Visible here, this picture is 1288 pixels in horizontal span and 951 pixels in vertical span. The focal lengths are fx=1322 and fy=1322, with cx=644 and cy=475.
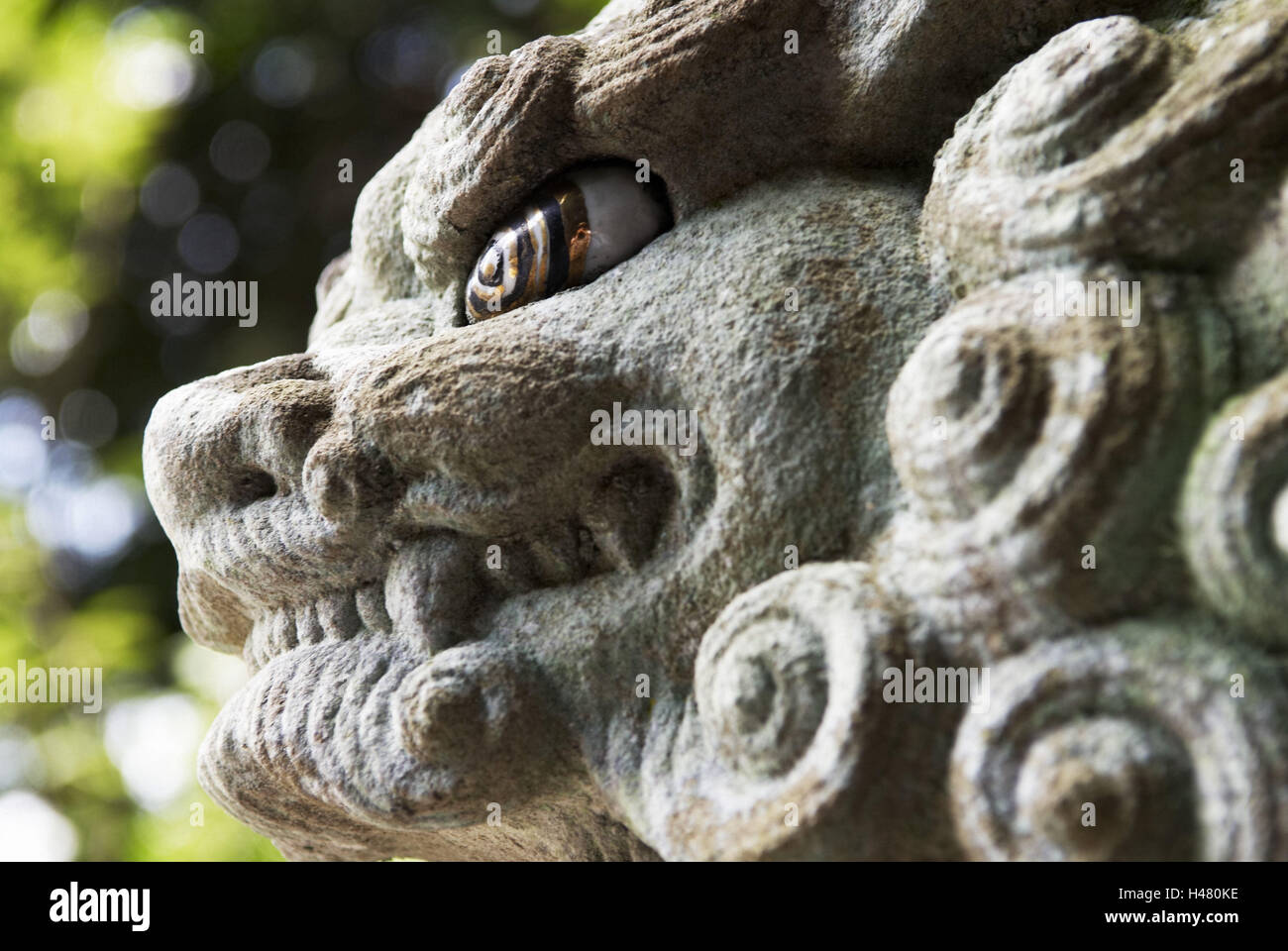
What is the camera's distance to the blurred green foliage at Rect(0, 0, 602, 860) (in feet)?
7.16

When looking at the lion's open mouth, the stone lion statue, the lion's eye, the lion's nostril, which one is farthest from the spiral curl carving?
the lion's nostril

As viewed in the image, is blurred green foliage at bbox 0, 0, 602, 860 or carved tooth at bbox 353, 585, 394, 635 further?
blurred green foliage at bbox 0, 0, 602, 860

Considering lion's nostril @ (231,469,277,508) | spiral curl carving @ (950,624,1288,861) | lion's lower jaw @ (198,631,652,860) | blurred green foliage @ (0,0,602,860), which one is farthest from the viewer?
blurred green foliage @ (0,0,602,860)

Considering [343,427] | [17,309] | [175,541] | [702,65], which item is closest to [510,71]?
[702,65]

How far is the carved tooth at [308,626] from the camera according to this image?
781 millimetres

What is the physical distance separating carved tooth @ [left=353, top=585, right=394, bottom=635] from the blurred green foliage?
1356 millimetres

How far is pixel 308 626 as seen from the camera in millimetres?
789

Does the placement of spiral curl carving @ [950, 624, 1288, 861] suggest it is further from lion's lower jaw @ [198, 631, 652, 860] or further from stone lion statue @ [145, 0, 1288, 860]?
lion's lower jaw @ [198, 631, 652, 860]

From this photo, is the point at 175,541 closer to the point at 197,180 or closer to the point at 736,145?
the point at 736,145

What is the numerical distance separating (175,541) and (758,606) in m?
0.41

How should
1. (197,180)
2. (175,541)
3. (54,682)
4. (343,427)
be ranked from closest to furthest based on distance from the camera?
(343,427) → (175,541) → (54,682) → (197,180)

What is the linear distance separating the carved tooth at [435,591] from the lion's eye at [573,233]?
0.15m

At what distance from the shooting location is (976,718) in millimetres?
544

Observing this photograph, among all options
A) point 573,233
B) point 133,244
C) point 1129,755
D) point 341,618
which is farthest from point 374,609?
point 133,244
